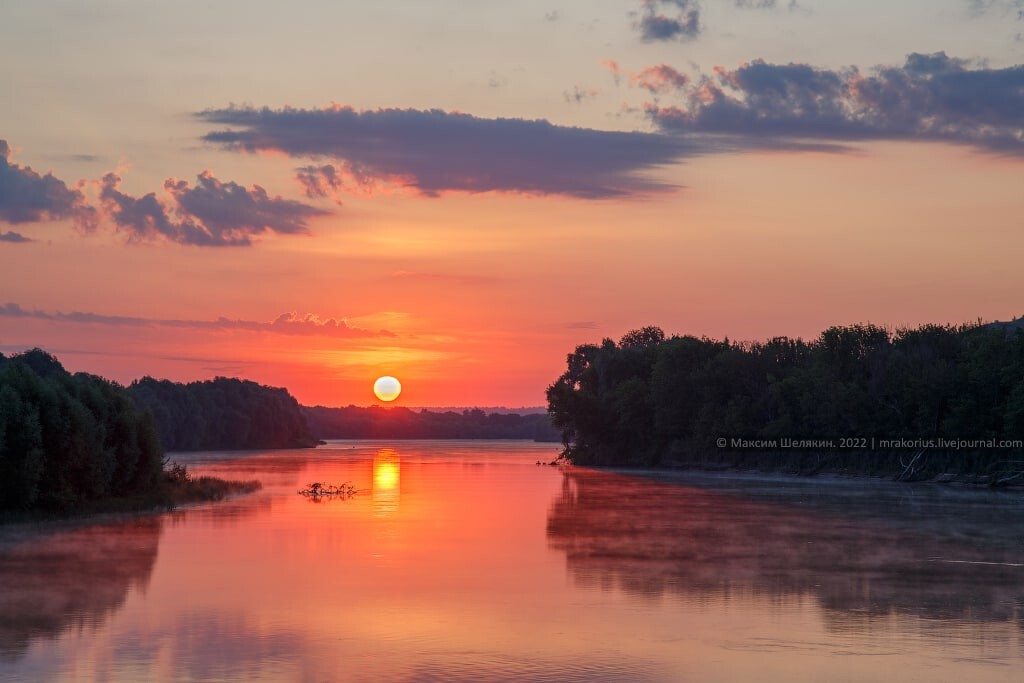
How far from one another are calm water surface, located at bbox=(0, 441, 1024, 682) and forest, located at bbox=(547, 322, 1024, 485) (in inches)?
1349

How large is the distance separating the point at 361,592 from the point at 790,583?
1179cm

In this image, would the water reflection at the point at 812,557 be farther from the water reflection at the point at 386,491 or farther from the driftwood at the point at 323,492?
the driftwood at the point at 323,492

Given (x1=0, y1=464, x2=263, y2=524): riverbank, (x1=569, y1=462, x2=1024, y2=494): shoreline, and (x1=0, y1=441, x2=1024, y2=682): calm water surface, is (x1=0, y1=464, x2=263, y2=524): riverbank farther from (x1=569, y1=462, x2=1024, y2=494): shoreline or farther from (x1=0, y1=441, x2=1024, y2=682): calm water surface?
(x1=569, y1=462, x2=1024, y2=494): shoreline

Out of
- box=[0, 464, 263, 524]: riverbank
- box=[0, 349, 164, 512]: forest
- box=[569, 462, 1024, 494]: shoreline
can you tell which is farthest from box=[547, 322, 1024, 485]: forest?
box=[0, 349, 164, 512]: forest

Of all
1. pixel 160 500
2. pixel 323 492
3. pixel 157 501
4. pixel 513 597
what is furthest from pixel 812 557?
pixel 323 492

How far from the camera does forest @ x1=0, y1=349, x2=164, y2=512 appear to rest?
52.8 meters

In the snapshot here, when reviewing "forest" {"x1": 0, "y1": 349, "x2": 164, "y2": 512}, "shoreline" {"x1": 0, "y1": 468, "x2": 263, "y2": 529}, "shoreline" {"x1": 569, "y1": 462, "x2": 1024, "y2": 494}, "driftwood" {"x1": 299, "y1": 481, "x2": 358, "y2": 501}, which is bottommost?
"shoreline" {"x1": 569, "y1": 462, "x2": 1024, "y2": 494}

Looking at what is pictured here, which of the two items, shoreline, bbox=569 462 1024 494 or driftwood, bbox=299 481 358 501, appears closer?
driftwood, bbox=299 481 358 501

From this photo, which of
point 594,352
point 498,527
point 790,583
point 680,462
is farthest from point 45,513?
point 594,352

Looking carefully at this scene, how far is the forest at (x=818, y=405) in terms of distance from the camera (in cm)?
9494

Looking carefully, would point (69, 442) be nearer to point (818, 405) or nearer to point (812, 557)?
point (812, 557)

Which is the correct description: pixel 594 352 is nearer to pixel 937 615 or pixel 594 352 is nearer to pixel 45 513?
pixel 45 513

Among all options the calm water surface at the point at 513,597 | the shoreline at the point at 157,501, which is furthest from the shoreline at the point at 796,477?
the shoreline at the point at 157,501

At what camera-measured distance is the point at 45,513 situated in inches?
2121
